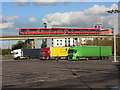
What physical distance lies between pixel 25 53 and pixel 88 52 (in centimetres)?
2416

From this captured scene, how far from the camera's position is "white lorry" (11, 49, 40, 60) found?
68.1 metres

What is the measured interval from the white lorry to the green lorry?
20813 millimetres

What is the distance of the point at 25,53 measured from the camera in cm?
6950

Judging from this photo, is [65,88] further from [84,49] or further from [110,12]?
[84,49]

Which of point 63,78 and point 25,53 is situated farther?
point 25,53

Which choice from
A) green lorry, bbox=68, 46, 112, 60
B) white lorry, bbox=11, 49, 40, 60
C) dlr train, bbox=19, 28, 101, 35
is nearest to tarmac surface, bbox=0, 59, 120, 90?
green lorry, bbox=68, 46, 112, 60

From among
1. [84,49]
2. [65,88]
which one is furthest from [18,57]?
[65,88]

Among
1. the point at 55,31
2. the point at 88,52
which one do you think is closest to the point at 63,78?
the point at 88,52

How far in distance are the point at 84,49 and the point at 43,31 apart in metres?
33.2

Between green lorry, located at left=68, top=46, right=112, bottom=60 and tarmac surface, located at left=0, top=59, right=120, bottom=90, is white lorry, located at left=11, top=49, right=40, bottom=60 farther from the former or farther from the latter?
tarmac surface, located at left=0, top=59, right=120, bottom=90

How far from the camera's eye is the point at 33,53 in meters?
70.2

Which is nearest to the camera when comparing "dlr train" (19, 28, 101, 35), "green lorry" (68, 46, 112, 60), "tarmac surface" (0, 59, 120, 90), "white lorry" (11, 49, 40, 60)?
"tarmac surface" (0, 59, 120, 90)

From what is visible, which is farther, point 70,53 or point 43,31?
point 43,31

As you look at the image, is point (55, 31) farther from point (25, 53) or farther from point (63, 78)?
point (63, 78)
